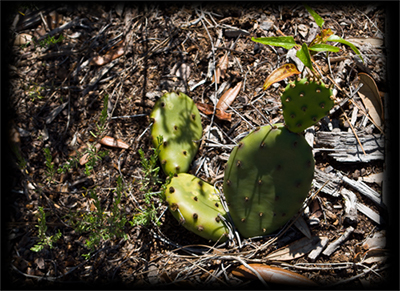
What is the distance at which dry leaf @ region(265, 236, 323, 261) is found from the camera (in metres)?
1.65

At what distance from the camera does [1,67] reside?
2.19 metres

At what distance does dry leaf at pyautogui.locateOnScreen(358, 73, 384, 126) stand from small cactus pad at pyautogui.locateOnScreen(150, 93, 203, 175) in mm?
1050

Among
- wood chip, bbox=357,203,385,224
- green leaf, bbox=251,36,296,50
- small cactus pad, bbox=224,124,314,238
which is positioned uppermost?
green leaf, bbox=251,36,296,50

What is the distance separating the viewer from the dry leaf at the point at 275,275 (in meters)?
1.55

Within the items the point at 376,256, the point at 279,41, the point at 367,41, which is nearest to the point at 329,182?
the point at 376,256

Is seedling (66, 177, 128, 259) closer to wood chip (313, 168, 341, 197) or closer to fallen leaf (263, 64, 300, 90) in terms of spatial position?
fallen leaf (263, 64, 300, 90)

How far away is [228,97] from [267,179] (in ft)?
2.34

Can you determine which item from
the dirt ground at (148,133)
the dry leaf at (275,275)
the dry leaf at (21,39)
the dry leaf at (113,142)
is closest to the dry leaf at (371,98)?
the dirt ground at (148,133)

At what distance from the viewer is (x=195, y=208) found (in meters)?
1.65

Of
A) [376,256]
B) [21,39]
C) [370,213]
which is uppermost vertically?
[21,39]

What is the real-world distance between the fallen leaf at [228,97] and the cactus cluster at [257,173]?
351mm

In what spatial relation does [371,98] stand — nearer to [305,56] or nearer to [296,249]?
[305,56]

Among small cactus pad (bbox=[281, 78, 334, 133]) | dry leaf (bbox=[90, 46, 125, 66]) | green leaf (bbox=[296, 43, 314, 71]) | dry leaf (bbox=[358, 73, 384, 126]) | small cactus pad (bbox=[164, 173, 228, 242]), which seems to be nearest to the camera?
green leaf (bbox=[296, 43, 314, 71])

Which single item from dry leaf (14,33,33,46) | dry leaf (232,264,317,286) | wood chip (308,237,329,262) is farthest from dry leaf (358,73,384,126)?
dry leaf (14,33,33,46)
